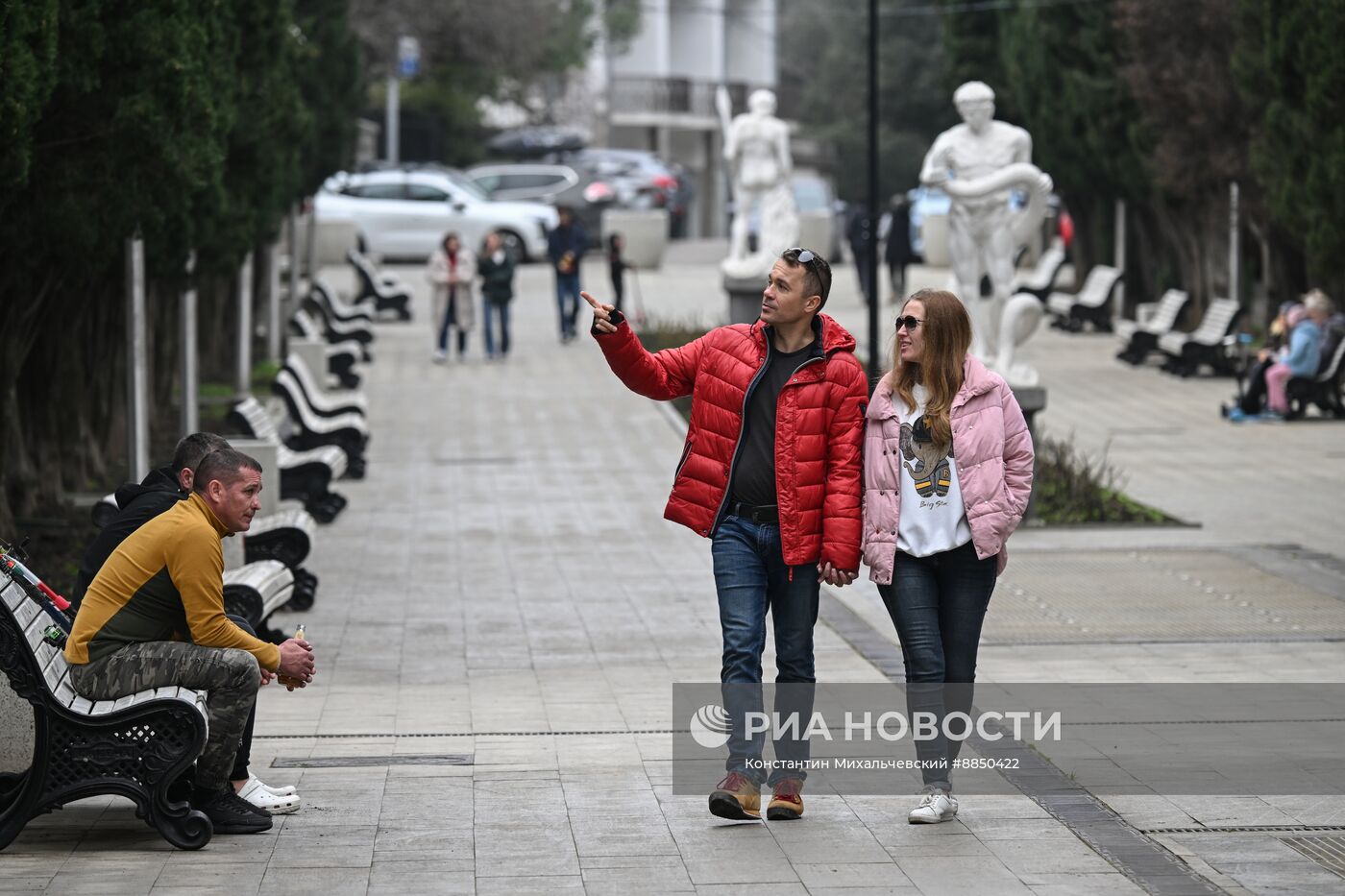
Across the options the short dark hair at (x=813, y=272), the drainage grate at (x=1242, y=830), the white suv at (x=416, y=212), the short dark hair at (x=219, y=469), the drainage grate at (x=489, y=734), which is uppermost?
the white suv at (x=416, y=212)

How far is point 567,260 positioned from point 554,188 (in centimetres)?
1428

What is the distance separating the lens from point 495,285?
86.7 ft

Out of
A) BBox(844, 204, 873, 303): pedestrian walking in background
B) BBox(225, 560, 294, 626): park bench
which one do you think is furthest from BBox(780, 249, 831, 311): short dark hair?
BBox(844, 204, 873, 303): pedestrian walking in background

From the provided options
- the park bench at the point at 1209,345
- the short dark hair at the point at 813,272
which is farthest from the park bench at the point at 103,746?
the park bench at the point at 1209,345

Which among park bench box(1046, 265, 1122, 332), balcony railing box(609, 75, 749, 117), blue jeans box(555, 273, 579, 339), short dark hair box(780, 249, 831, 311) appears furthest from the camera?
balcony railing box(609, 75, 749, 117)

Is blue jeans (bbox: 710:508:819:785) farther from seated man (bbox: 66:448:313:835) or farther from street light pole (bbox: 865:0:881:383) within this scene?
street light pole (bbox: 865:0:881:383)

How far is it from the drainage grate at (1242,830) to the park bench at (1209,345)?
18.5m

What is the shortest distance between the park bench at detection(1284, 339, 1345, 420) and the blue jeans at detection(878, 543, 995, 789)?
1470 cm

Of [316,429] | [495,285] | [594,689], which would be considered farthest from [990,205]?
[495,285]

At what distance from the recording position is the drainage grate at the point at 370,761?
782cm

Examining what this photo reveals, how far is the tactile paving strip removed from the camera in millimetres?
10828

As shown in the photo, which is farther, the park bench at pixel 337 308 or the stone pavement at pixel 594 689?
the park bench at pixel 337 308

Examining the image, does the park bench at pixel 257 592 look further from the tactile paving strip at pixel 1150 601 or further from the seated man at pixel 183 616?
the tactile paving strip at pixel 1150 601

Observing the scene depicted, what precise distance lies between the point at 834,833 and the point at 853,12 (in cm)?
6274
